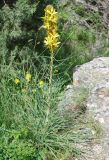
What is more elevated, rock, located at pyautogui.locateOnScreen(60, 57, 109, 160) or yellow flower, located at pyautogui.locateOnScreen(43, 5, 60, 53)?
yellow flower, located at pyautogui.locateOnScreen(43, 5, 60, 53)

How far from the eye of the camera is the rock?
4.90 m

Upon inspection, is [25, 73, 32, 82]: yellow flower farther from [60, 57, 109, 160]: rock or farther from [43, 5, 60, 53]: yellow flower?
[43, 5, 60, 53]: yellow flower

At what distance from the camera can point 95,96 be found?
5336mm

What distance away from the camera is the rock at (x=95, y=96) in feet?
16.1

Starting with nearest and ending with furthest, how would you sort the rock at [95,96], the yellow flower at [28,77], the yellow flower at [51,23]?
the yellow flower at [51,23] → the rock at [95,96] → the yellow flower at [28,77]

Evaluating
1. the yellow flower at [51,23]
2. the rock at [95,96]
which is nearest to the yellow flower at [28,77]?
the rock at [95,96]

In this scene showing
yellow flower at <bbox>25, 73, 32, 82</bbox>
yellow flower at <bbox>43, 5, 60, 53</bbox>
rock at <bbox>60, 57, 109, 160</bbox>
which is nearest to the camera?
yellow flower at <bbox>43, 5, 60, 53</bbox>

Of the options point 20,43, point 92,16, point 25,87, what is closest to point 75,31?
point 92,16

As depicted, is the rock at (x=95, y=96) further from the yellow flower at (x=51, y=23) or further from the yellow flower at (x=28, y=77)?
the yellow flower at (x=51, y=23)

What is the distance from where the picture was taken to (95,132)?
16.5ft

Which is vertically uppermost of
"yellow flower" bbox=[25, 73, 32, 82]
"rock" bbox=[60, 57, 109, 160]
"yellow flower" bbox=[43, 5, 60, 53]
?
"yellow flower" bbox=[43, 5, 60, 53]

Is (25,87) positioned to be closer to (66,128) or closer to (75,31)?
(66,128)

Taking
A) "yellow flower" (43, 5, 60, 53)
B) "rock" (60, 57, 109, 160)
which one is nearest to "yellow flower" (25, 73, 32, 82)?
"rock" (60, 57, 109, 160)

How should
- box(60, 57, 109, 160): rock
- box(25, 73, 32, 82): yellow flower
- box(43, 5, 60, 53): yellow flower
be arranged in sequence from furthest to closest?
box(25, 73, 32, 82): yellow flower → box(60, 57, 109, 160): rock → box(43, 5, 60, 53): yellow flower
